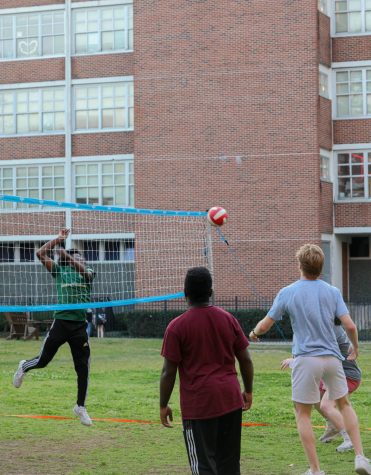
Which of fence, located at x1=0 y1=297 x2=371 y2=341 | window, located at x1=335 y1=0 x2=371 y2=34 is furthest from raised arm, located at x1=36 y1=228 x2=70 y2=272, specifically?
window, located at x1=335 y1=0 x2=371 y2=34

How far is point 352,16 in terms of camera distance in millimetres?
44500

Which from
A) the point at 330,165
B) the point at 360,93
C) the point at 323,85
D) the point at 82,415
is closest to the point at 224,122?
the point at 323,85

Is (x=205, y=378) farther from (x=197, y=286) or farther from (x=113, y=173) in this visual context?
(x=113, y=173)

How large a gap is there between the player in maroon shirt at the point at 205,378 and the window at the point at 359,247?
39.0 m

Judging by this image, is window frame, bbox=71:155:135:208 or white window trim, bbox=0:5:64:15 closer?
window frame, bbox=71:155:135:208

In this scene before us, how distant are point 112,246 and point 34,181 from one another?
4.30m

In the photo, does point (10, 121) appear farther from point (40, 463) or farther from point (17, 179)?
point (40, 463)

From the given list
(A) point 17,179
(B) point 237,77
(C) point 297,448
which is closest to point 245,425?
(C) point 297,448

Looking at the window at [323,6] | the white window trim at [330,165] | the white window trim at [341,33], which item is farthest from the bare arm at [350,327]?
the white window trim at [341,33]

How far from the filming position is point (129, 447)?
1325 cm

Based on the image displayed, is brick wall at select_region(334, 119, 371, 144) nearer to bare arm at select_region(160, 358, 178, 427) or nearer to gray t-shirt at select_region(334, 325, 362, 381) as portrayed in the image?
gray t-shirt at select_region(334, 325, 362, 381)

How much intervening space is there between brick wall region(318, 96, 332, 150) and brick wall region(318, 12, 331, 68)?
1468 mm

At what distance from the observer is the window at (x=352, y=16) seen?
44156 millimetres

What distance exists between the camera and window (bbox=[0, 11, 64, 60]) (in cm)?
4769
